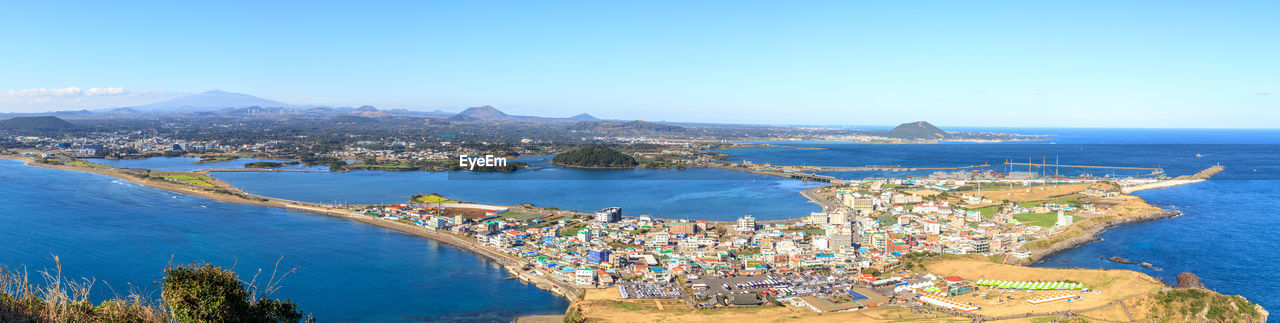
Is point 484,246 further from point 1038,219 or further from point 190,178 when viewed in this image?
point 190,178

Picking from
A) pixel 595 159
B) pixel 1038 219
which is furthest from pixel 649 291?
pixel 595 159

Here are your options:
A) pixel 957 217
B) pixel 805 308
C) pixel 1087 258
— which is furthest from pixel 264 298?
pixel 957 217

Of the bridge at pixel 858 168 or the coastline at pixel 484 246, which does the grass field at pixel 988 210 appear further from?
the bridge at pixel 858 168

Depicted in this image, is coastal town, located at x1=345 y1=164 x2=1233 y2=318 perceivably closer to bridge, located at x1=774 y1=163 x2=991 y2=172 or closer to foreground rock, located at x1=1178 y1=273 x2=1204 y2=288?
foreground rock, located at x1=1178 y1=273 x2=1204 y2=288

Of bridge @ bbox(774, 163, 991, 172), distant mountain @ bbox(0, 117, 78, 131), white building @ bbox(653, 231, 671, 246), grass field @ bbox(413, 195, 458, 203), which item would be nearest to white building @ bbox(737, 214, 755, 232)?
white building @ bbox(653, 231, 671, 246)

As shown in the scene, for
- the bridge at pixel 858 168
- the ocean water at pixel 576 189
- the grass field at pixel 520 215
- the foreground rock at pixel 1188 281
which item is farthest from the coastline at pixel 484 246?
the bridge at pixel 858 168

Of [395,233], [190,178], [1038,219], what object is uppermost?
[190,178]

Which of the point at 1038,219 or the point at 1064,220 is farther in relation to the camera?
the point at 1038,219
